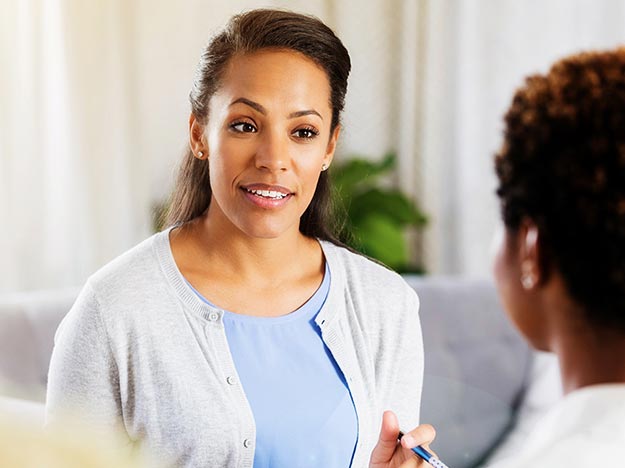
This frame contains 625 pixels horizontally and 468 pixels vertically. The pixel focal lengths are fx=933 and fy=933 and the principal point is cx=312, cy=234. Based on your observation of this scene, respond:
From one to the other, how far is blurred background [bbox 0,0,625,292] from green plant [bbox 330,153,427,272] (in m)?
0.12

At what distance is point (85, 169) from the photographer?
3.27m

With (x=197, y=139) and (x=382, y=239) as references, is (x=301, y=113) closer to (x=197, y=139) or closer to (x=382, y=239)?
(x=197, y=139)

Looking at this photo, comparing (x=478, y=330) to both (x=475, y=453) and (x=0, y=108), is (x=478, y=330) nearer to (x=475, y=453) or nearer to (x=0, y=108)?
(x=475, y=453)

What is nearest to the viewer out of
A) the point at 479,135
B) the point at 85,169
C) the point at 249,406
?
the point at 249,406

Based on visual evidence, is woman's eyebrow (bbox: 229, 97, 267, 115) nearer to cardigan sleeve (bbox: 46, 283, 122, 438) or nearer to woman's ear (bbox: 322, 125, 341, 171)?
woman's ear (bbox: 322, 125, 341, 171)

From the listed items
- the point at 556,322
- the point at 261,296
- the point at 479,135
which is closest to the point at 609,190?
the point at 556,322

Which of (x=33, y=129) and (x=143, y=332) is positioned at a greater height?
(x=33, y=129)

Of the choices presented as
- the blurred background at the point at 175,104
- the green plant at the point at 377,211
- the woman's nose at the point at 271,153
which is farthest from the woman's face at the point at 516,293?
the green plant at the point at 377,211

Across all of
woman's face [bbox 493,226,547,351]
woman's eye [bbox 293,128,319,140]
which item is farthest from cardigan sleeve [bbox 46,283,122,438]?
woman's face [bbox 493,226,547,351]

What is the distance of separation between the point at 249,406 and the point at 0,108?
2023 millimetres

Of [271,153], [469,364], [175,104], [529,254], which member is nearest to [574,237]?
[529,254]

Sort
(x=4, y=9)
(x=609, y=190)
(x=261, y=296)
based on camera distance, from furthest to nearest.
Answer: (x=4, y=9), (x=261, y=296), (x=609, y=190)

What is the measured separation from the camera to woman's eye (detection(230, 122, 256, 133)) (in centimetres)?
141

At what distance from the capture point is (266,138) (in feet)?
4.59
